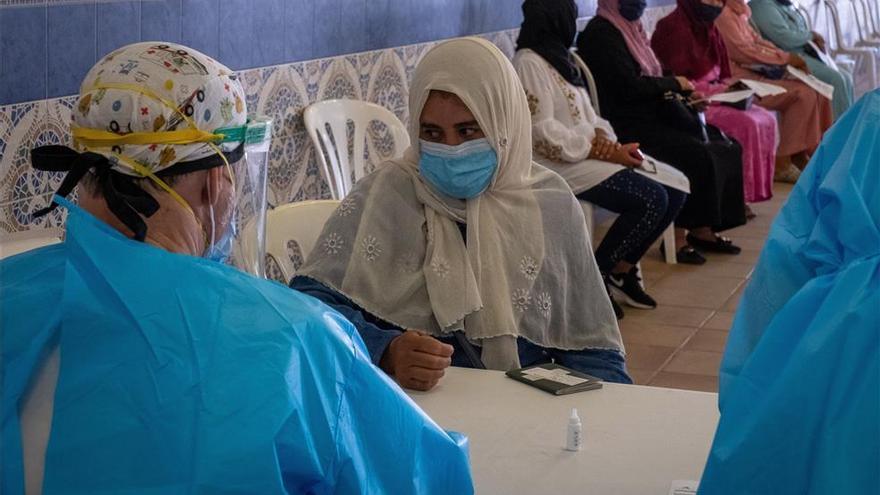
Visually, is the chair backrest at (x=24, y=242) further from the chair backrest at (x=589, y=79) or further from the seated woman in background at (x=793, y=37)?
the seated woman in background at (x=793, y=37)

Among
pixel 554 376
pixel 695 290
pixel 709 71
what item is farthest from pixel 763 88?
pixel 554 376

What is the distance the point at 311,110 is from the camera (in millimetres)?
4398

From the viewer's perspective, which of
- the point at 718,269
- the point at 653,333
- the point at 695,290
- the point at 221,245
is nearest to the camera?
the point at 221,245

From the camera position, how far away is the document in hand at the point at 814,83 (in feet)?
26.3

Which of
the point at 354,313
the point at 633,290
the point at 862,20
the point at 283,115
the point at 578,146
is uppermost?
the point at 354,313

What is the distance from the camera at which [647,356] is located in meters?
4.80

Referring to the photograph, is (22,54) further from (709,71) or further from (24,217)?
(709,71)

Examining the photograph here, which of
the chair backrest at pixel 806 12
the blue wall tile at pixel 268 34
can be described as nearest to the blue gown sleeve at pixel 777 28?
the chair backrest at pixel 806 12

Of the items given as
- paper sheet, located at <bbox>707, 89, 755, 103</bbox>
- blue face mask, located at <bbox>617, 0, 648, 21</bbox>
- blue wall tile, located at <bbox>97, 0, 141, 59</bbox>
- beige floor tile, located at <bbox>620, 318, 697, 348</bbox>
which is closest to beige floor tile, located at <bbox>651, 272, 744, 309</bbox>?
beige floor tile, located at <bbox>620, 318, 697, 348</bbox>

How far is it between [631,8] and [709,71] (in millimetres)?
1353

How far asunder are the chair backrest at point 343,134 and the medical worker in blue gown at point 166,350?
9.59 ft

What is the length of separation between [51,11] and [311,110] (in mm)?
1415

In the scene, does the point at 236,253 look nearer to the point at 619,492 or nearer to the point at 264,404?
the point at 264,404

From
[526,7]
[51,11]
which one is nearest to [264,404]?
[51,11]
